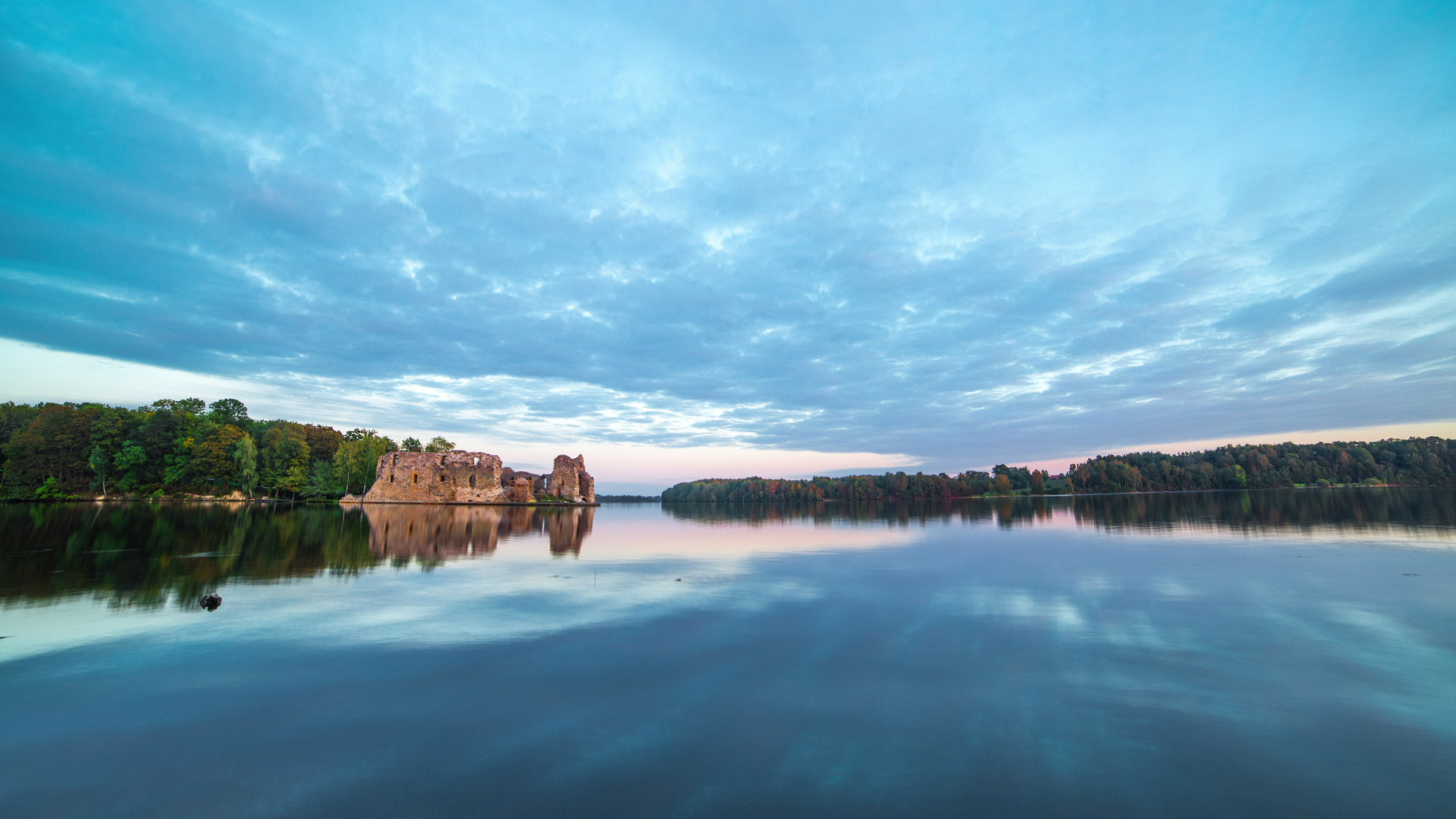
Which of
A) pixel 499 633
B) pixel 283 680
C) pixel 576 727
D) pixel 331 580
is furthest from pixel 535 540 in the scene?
pixel 576 727

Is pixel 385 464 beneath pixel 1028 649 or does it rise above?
above

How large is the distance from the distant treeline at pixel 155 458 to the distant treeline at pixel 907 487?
82.6 metres

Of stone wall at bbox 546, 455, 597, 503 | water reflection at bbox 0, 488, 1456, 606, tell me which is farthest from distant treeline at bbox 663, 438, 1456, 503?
water reflection at bbox 0, 488, 1456, 606

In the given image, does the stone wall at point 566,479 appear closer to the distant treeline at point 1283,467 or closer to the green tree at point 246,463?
the green tree at point 246,463

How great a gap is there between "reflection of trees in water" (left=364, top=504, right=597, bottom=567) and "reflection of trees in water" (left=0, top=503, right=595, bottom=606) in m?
0.06

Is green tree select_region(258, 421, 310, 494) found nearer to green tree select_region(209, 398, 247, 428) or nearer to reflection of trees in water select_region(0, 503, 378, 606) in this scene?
green tree select_region(209, 398, 247, 428)

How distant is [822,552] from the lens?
19.7 meters

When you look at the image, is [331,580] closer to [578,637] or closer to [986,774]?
[578,637]

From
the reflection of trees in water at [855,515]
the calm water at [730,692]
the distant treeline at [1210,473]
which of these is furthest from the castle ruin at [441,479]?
the distant treeline at [1210,473]

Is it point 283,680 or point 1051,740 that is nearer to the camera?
point 1051,740

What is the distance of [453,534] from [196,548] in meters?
9.80

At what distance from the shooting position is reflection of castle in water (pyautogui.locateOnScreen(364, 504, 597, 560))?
20016 millimetres

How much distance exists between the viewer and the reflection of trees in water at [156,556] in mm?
11539

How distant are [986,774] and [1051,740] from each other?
42.4 inches
